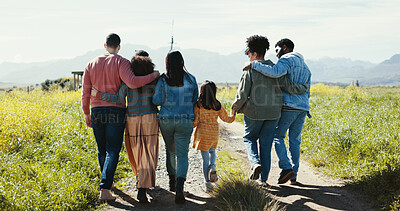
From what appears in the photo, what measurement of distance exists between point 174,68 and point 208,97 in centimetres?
73

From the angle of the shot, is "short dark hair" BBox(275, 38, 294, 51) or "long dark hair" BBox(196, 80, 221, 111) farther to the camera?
"short dark hair" BBox(275, 38, 294, 51)

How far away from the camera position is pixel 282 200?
454 centimetres

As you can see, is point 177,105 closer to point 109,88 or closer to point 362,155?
point 109,88

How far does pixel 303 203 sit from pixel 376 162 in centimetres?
175

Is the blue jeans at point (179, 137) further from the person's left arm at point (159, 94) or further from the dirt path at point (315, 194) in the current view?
the dirt path at point (315, 194)

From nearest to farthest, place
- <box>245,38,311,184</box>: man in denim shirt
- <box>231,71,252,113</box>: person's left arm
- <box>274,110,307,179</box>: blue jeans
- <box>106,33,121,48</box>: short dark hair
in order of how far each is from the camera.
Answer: <box>106,33,121,48</box>: short dark hair, <box>231,71,252,113</box>: person's left arm, <box>245,38,311,184</box>: man in denim shirt, <box>274,110,307,179</box>: blue jeans

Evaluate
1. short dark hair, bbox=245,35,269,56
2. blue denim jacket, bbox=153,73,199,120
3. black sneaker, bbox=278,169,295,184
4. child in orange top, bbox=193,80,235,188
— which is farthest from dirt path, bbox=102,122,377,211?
short dark hair, bbox=245,35,269,56

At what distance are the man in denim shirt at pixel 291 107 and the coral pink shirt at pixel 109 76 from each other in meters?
1.62

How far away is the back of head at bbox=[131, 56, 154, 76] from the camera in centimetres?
434

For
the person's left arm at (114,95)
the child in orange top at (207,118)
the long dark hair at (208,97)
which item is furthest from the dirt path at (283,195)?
the person's left arm at (114,95)

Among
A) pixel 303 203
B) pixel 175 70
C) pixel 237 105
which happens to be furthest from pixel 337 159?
pixel 175 70

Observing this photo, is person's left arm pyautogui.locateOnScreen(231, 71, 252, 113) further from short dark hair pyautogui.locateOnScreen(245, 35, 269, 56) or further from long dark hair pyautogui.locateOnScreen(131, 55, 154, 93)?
long dark hair pyautogui.locateOnScreen(131, 55, 154, 93)

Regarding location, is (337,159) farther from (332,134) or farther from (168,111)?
(168,111)

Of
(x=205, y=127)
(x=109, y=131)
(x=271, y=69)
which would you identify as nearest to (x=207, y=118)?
(x=205, y=127)
